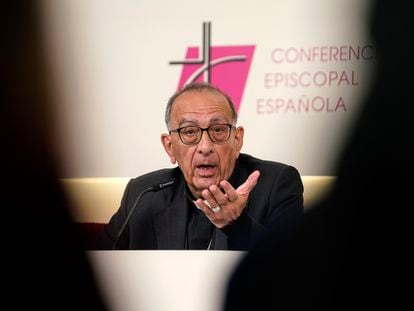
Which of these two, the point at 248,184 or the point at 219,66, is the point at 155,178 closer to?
the point at 248,184

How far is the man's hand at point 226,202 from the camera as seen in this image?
7.27 feet

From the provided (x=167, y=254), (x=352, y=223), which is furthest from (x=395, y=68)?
(x=167, y=254)

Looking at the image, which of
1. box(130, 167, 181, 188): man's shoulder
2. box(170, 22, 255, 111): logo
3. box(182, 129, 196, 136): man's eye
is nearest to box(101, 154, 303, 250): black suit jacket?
box(130, 167, 181, 188): man's shoulder

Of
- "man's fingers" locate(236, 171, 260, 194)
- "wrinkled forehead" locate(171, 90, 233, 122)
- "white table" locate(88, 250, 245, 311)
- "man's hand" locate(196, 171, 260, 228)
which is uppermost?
"wrinkled forehead" locate(171, 90, 233, 122)

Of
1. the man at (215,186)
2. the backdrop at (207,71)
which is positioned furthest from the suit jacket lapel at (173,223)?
the backdrop at (207,71)

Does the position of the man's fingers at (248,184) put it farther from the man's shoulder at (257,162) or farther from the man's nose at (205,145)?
the man's nose at (205,145)

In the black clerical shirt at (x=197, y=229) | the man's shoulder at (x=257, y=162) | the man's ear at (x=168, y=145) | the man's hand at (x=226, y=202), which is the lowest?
the black clerical shirt at (x=197, y=229)

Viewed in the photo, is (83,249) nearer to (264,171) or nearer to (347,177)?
(264,171)

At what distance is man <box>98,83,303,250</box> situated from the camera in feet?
7.26

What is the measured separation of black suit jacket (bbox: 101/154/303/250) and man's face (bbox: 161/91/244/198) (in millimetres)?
35

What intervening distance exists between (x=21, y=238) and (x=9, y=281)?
164mm

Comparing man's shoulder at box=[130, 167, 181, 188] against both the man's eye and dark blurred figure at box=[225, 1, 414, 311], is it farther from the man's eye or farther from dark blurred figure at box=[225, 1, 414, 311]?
dark blurred figure at box=[225, 1, 414, 311]

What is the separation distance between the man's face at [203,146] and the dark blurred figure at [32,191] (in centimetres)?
43

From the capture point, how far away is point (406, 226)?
2234 mm
